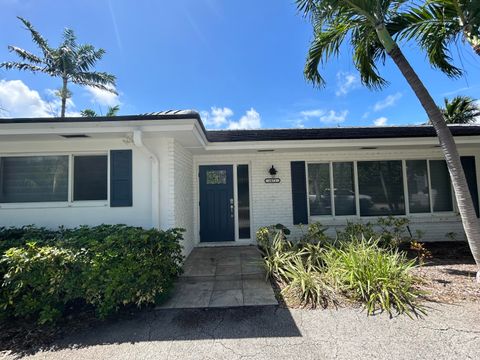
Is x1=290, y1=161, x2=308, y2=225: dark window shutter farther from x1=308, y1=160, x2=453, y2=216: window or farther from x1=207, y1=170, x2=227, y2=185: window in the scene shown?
x1=207, y1=170, x2=227, y2=185: window

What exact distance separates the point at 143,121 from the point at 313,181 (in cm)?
486

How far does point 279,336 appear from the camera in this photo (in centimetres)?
→ 271

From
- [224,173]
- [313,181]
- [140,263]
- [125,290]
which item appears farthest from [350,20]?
[125,290]

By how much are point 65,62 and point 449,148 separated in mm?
18076

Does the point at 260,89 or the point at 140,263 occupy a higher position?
the point at 260,89

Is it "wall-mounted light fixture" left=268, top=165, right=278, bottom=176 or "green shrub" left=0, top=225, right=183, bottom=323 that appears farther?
"wall-mounted light fixture" left=268, top=165, right=278, bottom=176

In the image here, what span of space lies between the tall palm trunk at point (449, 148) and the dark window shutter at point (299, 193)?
333cm

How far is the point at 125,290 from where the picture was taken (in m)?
3.06

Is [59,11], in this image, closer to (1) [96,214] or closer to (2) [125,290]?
(1) [96,214]

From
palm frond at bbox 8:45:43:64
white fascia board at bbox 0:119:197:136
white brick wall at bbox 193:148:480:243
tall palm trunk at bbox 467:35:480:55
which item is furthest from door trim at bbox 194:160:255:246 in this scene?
palm frond at bbox 8:45:43:64

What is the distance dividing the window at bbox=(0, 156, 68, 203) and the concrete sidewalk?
3301 millimetres

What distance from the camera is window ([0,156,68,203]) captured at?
194 inches

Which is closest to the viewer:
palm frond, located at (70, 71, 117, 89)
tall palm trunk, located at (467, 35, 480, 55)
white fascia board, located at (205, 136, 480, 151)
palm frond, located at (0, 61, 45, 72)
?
tall palm trunk, located at (467, 35, 480, 55)

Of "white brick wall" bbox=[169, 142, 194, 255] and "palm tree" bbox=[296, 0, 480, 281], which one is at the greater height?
"palm tree" bbox=[296, 0, 480, 281]
